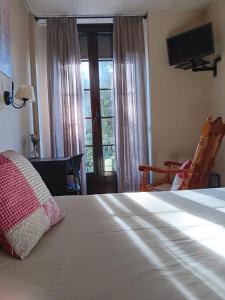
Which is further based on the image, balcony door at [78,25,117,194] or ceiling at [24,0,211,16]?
balcony door at [78,25,117,194]

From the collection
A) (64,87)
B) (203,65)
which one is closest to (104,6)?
(64,87)

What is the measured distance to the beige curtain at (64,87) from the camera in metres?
3.28

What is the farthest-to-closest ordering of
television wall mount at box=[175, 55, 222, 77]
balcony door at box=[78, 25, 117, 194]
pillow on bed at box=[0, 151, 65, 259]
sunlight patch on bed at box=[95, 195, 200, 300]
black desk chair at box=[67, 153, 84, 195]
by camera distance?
1. balcony door at box=[78, 25, 117, 194]
2. television wall mount at box=[175, 55, 222, 77]
3. black desk chair at box=[67, 153, 84, 195]
4. pillow on bed at box=[0, 151, 65, 259]
5. sunlight patch on bed at box=[95, 195, 200, 300]

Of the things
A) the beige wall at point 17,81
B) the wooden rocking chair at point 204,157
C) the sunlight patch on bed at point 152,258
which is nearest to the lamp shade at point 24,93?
the beige wall at point 17,81

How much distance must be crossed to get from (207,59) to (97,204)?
97.9 inches

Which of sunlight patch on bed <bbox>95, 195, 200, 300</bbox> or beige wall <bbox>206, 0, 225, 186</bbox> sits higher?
beige wall <bbox>206, 0, 225, 186</bbox>

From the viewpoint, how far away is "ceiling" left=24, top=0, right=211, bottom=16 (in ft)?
10.00

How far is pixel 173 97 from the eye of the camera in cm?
343

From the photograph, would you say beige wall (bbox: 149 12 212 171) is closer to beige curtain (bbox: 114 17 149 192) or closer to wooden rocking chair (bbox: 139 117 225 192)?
beige curtain (bbox: 114 17 149 192)

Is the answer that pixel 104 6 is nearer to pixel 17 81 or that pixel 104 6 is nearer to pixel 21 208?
pixel 17 81

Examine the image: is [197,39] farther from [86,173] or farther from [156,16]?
[86,173]

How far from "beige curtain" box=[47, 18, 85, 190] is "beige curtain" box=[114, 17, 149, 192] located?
0.46m

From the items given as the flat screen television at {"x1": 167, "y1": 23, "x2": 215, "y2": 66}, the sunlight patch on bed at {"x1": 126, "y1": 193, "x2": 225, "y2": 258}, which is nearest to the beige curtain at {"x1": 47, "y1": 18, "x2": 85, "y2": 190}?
the flat screen television at {"x1": 167, "y1": 23, "x2": 215, "y2": 66}

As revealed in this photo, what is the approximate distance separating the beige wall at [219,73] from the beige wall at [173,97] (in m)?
0.16
